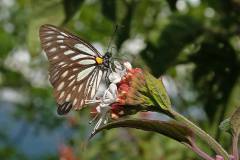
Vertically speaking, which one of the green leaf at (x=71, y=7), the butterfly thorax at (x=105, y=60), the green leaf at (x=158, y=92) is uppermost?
the green leaf at (x=71, y=7)

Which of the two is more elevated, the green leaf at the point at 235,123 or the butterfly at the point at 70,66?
the butterfly at the point at 70,66

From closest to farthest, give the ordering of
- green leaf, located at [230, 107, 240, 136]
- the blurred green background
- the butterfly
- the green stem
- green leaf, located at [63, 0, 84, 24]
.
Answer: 1. the green stem
2. green leaf, located at [230, 107, 240, 136]
3. the butterfly
4. green leaf, located at [63, 0, 84, 24]
5. the blurred green background

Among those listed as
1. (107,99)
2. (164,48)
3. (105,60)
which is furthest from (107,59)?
(164,48)

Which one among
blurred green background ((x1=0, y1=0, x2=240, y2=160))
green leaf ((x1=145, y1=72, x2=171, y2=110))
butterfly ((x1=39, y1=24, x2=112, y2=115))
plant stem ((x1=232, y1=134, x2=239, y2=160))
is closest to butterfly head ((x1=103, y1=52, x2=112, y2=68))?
butterfly ((x1=39, y1=24, x2=112, y2=115))

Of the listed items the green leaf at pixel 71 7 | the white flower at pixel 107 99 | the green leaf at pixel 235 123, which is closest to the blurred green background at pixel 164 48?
the green leaf at pixel 71 7

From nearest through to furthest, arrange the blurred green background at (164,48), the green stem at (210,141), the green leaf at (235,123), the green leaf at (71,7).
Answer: the green stem at (210,141)
the green leaf at (235,123)
the green leaf at (71,7)
the blurred green background at (164,48)

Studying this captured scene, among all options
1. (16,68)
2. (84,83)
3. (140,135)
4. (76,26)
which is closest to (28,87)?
(16,68)

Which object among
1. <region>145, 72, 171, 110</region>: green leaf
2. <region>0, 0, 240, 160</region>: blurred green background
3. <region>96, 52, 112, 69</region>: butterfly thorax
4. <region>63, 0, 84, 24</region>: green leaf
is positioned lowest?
<region>0, 0, 240, 160</region>: blurred green background

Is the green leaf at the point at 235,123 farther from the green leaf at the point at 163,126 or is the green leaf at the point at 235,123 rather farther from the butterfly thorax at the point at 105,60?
the butterfly thorax at the point at 105,60

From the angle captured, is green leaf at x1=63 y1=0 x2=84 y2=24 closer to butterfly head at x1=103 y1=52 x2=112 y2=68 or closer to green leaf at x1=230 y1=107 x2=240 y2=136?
butterfly head at x1=103 y1=52 x2=112 y2=68
